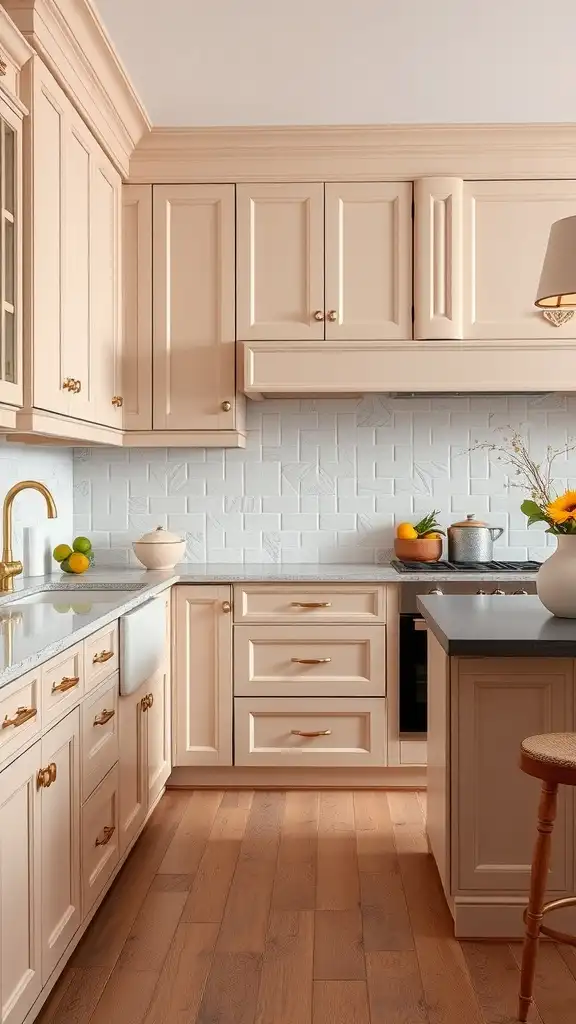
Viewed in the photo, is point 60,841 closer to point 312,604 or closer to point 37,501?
point 312,604

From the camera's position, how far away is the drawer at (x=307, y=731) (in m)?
3.81

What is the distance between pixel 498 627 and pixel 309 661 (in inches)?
57.3

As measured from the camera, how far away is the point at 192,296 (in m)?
3.96

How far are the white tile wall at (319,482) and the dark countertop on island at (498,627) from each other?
1322 millimetres

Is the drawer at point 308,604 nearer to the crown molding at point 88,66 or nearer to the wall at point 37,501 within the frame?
the wall at point 37,501

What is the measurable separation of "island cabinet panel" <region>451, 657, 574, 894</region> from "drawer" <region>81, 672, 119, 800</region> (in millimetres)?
960

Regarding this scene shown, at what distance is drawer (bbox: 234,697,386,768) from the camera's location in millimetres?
3807

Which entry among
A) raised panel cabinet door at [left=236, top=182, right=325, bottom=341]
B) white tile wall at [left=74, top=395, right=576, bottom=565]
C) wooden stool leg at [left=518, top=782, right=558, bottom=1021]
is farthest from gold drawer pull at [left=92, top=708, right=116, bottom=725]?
raised panel cabinet door at [left=236, top=182, right=325, bottom=341]

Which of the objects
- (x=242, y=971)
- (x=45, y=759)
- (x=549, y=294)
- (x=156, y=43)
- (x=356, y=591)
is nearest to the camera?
(x=45, y=759)

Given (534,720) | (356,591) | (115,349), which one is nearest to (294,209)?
(115,349)

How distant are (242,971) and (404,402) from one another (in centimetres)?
271

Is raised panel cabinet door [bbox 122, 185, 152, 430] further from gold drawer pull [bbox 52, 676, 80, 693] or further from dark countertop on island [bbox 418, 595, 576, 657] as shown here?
gold drawer pull [bbox 52, 676, 80, 693]

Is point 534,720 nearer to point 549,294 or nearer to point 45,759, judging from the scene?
point 549,294

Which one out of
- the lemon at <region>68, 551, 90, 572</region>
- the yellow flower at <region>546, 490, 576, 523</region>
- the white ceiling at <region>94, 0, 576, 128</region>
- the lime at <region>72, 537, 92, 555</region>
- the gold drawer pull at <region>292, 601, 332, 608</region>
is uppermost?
the white ceiling at <region>94, 0, 576, 128</region>
